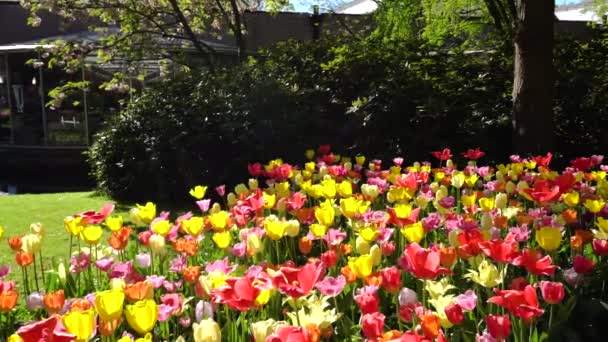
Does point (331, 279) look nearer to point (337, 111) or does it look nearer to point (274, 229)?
point (274, 229)

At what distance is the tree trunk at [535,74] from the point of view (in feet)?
21.9

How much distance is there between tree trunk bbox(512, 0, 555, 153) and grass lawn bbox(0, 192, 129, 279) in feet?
14.8

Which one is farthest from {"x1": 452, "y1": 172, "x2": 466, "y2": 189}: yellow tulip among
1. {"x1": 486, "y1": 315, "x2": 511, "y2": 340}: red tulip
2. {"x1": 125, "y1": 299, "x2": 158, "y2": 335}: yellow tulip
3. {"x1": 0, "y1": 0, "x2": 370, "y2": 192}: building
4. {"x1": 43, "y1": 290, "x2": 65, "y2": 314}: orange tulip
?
{"x1": 0, "y1": 0, "x2": 370, "y2": 192}: building

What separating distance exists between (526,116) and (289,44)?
362cm

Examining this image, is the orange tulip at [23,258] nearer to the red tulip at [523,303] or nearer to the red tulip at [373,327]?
the red tulip at [373,327]

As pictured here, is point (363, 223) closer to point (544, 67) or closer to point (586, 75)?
point (544, 67)

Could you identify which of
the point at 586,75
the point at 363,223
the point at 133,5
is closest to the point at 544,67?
the point at 586,75

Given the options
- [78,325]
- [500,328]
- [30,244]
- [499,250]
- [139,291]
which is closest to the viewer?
[78,325]

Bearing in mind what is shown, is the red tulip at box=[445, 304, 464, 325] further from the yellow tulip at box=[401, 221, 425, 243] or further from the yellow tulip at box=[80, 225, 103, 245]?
the yellow tulip at box=[80, 225, 103, 245]

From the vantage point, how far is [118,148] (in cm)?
904

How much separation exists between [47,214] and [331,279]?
6.78 metres

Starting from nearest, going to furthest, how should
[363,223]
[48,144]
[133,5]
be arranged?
[363,223] → [133,5] → [48,144]

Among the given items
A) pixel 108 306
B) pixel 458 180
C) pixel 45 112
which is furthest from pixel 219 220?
pixel 45 112

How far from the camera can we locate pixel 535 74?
670 centimetres
